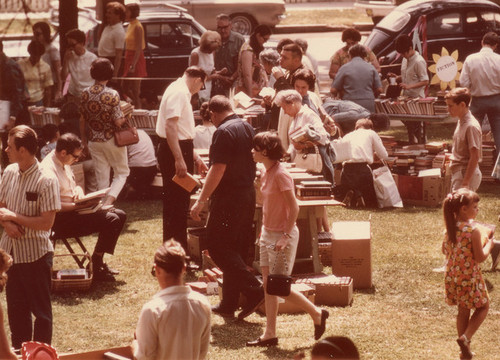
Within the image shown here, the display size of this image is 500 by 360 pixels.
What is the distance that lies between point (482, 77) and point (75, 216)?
259 inches

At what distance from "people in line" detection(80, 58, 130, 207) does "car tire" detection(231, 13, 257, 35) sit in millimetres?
18194

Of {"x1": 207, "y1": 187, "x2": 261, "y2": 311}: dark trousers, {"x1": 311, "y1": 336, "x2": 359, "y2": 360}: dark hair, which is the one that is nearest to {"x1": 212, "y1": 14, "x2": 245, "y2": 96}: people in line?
{"x1": 207, "y1": 187, "x2": 261, "y2": 311}: dark trousers

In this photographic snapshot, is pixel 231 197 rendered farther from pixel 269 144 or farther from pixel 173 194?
pixel 173 194

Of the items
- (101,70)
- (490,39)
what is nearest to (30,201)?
(101,70)

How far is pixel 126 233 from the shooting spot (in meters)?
12.1

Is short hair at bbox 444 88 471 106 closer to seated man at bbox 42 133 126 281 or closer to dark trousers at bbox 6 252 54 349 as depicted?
seated man at bbox 42 133 126 281

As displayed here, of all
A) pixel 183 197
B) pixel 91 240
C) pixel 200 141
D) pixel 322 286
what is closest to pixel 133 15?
pixel 200 141

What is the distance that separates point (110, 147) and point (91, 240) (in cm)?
109

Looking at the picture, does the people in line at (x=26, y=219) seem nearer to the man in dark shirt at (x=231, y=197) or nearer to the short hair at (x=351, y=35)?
the man in dark shirt at (x=231, y=197)

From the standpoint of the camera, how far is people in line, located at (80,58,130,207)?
1143 centimetres

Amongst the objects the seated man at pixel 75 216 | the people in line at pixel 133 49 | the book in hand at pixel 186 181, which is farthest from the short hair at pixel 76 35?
the book in hand at pixel 186 181

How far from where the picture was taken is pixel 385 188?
13234mm

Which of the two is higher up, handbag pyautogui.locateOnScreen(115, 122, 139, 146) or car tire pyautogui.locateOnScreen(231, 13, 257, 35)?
car tire pyautogui.locateOnScreen(231, 13, 257, 35)

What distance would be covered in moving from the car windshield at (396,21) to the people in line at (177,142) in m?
12.1
